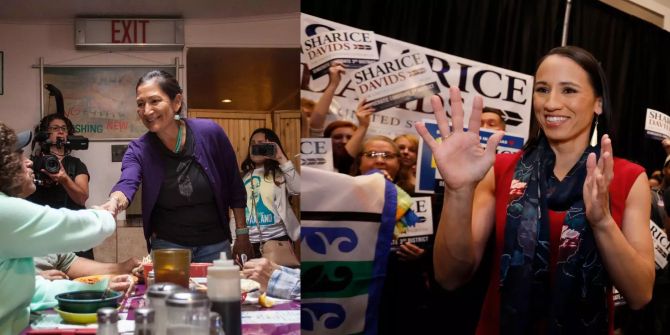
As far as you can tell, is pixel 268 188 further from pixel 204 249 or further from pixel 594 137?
pixel 594 137

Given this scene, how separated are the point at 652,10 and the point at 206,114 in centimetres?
228

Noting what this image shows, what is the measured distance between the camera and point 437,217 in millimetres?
2381

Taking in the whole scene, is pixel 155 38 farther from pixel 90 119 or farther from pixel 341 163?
pixel 341 163

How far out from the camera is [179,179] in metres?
2.02

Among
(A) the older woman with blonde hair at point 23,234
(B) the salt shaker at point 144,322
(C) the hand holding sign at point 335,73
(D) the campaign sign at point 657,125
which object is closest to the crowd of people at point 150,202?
(A) the older woman with blonde hair at point 23,234

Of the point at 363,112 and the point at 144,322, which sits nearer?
the point at 144,322

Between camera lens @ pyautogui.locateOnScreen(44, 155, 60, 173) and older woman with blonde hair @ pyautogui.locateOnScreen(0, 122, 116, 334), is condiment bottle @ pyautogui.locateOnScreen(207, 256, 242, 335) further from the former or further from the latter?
camera lens @ pyautogui.locateOnScreen(44, 155, 60, 173)

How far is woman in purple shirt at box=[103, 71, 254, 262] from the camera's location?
194 cm

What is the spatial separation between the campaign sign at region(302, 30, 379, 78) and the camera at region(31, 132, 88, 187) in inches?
29.1

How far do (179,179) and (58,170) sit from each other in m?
0.35

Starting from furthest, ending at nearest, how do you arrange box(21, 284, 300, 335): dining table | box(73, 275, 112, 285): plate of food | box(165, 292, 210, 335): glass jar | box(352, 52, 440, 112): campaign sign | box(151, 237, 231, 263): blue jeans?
box(352, 52, 440, 112): campaign sign
box(151, 237, 231, 263): blue jeans
box(73, 275, 112, 285): plate of food
box(21, 284, 300, 335): dining table
box(165, 292, 210, 335): glass jar

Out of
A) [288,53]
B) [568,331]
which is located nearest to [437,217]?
[568,331]

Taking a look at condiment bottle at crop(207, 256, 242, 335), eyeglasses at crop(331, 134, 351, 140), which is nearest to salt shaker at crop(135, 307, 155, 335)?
condiment bottle at crop(207, 256, 242, 335)

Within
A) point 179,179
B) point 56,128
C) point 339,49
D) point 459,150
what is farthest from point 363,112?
point 56,128
